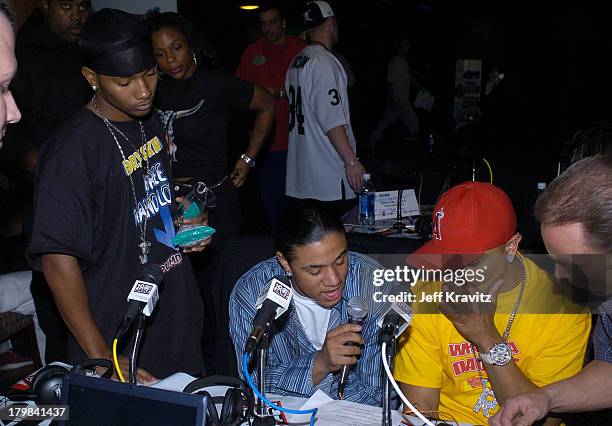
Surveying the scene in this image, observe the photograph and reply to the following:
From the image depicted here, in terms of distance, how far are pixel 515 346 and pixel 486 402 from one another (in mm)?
186

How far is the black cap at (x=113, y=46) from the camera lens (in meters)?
2.01

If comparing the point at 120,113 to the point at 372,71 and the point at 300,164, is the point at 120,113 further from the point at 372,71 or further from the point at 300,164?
the point at 372,71

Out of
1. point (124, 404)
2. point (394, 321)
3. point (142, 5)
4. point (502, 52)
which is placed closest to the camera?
point (124, 404)

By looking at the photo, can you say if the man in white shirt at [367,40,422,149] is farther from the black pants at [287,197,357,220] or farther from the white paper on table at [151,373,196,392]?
the white paper on table at [151,373,196,392]

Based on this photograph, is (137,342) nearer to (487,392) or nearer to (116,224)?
(116,224)

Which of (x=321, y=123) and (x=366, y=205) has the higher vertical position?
(x=321, y=123)

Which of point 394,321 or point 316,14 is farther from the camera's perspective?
point 316,14


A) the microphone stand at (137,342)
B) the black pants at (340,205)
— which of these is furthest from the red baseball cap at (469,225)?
the black pants at (340,205)

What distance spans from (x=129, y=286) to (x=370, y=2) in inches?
454

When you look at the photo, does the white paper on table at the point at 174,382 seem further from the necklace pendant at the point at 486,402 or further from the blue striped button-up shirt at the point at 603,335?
the blue striped button-up shirt at the point at 603,335

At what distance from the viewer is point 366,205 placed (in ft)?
12.8

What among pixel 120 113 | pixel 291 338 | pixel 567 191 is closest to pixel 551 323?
pixel 567 191

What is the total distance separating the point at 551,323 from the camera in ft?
6.46

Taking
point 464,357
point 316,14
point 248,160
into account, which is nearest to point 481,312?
point 464,357
